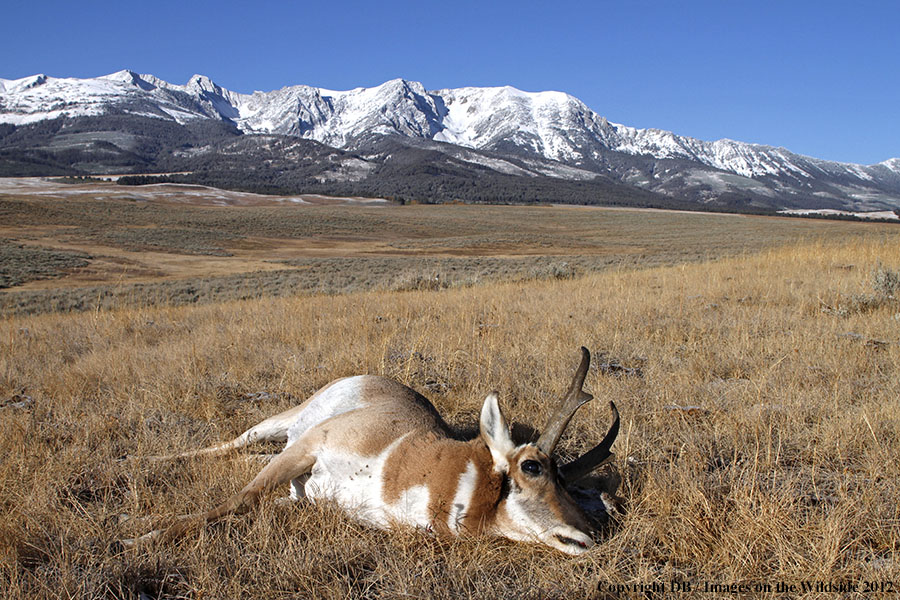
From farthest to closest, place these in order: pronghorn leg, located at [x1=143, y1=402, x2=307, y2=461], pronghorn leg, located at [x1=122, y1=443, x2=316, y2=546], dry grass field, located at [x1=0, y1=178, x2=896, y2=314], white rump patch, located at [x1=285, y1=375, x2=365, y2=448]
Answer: dry grass field, located at [x1=0, y1=178, x2=896, y2=314], pronghorn leg, located at [x1=143, y1=402, x2=307, y2=461], white rump patch, located at [x1=285, y1=375, x2=365, y2=448], pronghorn leg, located at [x1=122, y1=443, x2=316, y2=546]

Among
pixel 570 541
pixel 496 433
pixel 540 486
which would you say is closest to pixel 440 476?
pixel 496 433

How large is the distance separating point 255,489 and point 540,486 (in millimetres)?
1458

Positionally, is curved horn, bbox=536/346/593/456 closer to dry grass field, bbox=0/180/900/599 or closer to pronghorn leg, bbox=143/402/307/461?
dry grass field, bbox=0/180/900/599

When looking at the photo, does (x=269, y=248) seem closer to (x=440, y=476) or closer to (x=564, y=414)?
(x=440, y=476)

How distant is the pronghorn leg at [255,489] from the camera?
8.61ft

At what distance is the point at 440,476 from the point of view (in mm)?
2502

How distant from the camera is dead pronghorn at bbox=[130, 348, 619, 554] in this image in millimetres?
2389

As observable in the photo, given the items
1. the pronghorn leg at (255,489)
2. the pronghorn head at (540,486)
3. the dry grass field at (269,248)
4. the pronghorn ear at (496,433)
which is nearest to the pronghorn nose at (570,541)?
the pronghorn head at (540,486)

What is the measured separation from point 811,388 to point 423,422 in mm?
3657

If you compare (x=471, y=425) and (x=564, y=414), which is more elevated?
(x=564, y=414)

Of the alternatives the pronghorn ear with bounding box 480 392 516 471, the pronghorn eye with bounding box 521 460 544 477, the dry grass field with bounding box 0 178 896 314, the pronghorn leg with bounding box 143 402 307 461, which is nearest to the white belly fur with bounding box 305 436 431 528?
the pronghorn ear with bounding box 480 392 516 471

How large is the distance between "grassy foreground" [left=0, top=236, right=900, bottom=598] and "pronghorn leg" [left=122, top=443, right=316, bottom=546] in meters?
0.08

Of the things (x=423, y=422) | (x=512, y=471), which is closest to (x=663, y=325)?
(x=423, y=422)

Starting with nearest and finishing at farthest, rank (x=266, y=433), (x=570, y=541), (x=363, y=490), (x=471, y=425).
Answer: (x=570, y=541), (x=363, y=490), (x=266, y=433), (x=471, y=425)
